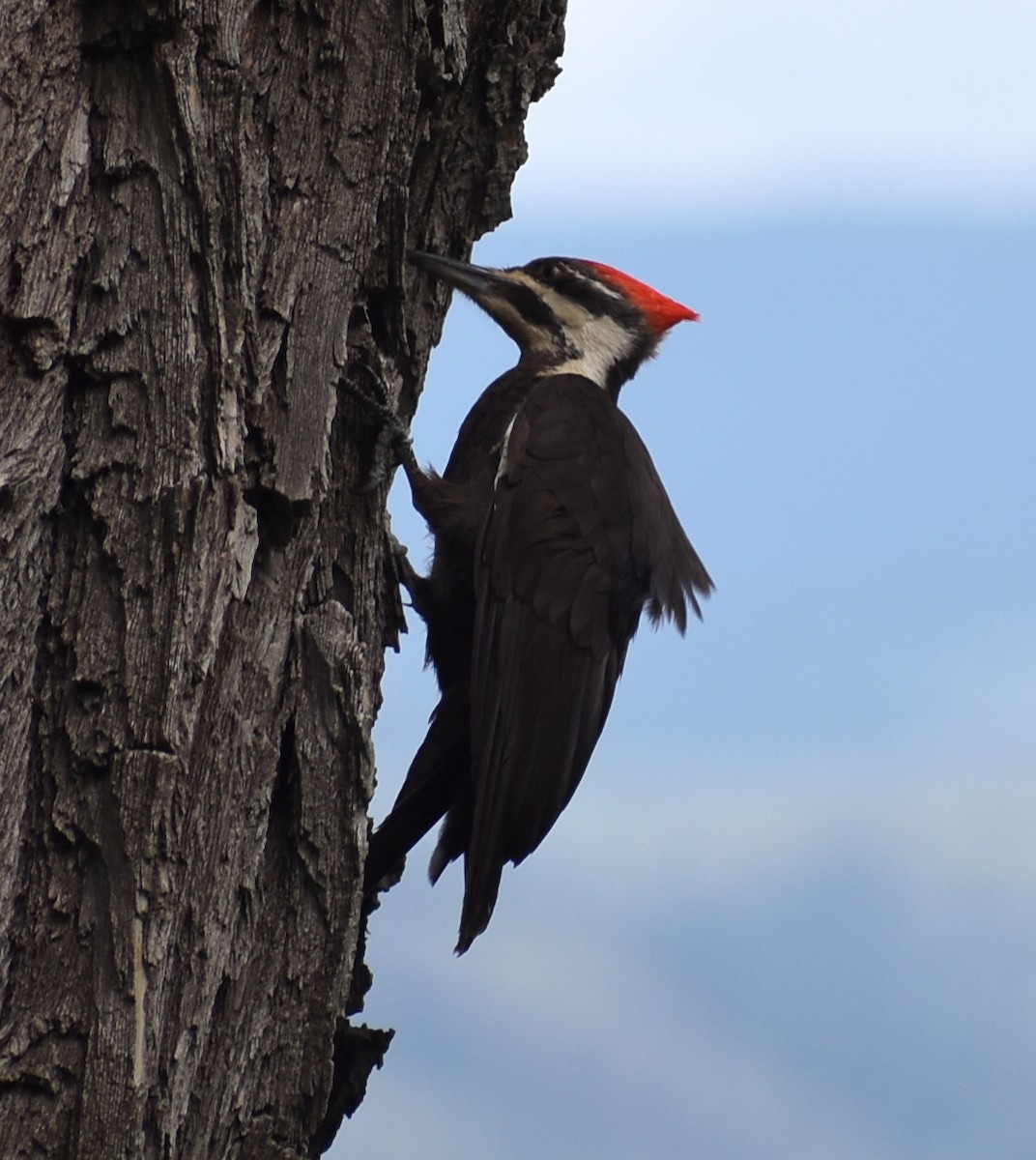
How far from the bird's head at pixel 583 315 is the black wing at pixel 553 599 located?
0.40m

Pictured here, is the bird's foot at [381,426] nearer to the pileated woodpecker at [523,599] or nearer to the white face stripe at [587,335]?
the pileated woodpecker at [523,599]

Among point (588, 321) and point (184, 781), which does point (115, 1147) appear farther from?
point (588, 321)

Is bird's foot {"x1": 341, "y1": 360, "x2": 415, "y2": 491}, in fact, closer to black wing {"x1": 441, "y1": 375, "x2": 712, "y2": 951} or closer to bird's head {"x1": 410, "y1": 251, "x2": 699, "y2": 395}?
black wing {"x1": 441, "y1": 375, "x2": 712, "y2": 951}


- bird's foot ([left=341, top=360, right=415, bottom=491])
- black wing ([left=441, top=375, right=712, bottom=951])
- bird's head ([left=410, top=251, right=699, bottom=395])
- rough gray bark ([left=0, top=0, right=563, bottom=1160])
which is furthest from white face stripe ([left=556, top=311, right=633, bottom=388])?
rough gray bark ([left=0, top=0, right=563, bottom=1160])

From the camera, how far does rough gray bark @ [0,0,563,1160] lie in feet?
6.25

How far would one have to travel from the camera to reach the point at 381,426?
2.52 meters

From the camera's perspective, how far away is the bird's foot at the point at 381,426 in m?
2.50

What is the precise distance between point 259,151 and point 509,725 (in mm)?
1123

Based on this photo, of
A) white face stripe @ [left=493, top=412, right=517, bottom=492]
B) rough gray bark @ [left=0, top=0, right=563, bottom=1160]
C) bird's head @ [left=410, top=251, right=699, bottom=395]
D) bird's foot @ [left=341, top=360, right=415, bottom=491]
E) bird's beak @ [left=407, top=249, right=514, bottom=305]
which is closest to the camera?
rough gray bark @ [left=0, top=0, right=563, bottom=1160]

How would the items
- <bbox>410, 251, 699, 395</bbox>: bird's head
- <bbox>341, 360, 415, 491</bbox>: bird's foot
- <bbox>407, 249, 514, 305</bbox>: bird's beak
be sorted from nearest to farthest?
1. <bbox>341, 360, 415, 491</bbox>: bird's foot
2. <bbox>407, 249, 514, 305</bbox>: bird's beak
3. <bbox>410, 251, 699, 395</bbox>: bird's head

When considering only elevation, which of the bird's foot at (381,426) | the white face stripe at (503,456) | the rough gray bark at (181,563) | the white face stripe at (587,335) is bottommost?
the rough gray bark at (181,563)

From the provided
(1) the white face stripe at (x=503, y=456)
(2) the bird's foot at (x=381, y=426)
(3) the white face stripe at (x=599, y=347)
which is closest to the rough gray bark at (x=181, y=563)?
(2) the bird's foot at (x=381, y=426)

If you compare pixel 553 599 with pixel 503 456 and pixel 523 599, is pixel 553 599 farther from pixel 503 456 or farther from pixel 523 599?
pixel 503 456

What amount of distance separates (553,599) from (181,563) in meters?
1.03
